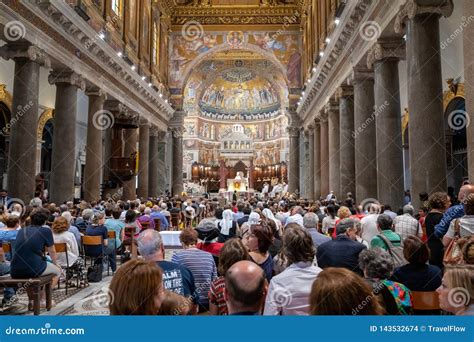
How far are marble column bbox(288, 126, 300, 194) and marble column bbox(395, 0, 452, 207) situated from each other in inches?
797

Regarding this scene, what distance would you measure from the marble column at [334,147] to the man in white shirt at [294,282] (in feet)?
44.2

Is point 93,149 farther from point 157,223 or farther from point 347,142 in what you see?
point 347,142

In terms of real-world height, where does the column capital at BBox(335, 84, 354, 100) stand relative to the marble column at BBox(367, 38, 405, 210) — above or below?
above

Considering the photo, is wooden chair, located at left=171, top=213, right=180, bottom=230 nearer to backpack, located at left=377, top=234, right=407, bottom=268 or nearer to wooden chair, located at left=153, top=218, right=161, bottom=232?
wooden chair, located at left=153, top=218, right=161, bottom=232

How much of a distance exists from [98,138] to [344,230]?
12.9 m

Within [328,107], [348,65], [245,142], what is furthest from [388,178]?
[245,142]

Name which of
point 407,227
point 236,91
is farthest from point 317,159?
point 236,91

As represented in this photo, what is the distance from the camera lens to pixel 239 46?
2741 centimetres

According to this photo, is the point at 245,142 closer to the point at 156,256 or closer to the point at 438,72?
the point at 438,72

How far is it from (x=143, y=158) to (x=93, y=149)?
6.63 m

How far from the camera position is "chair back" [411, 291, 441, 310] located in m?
2.97

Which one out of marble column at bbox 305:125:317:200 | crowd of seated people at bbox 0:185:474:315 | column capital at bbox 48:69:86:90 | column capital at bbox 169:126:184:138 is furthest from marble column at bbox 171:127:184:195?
crowd of seated people at bbox 0:185:474:315

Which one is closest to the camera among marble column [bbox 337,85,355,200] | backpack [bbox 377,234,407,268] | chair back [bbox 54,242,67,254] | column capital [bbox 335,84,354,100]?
backpack [bbox 377,234,407,268]

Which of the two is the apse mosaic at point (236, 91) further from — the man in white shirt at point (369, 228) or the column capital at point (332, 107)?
the man in white shirt at point (369, 228)
